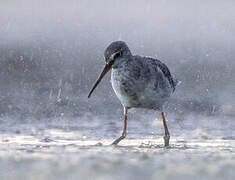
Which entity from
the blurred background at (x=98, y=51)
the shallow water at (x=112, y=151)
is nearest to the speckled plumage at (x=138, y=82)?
the shallow water at (x=112, y=151)

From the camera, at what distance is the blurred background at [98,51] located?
1249 centimetres

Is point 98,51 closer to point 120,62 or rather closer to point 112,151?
point 120,62

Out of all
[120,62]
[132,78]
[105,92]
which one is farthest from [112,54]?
[105,92]

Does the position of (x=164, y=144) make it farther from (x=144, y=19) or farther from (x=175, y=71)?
(x=144, y=19)

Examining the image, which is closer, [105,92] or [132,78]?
[132,78]

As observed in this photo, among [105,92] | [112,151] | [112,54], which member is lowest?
[112,151]

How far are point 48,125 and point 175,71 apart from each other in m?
4.13

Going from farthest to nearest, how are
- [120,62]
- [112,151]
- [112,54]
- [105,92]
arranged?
[105,92]
[120,62]
[112,54]
[112,151]

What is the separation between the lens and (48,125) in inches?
442

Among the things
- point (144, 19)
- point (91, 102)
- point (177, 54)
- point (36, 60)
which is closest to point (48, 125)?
point (91, 102)

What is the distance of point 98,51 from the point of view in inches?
611

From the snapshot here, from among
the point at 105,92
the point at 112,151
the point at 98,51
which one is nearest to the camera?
the point at 112,151

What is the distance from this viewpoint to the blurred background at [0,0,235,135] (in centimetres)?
1249

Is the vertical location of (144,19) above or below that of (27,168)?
above
